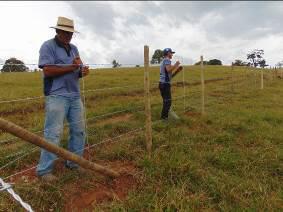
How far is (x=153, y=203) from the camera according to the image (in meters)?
3.70

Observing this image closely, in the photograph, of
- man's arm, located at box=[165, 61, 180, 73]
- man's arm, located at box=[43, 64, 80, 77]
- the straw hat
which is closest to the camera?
man's arm, located at box=[43, 64, 80, 77]

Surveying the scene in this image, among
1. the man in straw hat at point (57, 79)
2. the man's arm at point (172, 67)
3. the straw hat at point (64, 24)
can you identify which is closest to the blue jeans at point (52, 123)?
the man in straw hat at point (57, 79)

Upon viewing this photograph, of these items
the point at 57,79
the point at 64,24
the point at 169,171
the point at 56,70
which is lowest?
the point at 169,171

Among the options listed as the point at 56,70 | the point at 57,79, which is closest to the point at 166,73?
the point at 57,79

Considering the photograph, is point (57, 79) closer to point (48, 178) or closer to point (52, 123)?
point (52, 123)

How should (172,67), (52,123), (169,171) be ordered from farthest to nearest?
(172,67), (169,171), (52,123)

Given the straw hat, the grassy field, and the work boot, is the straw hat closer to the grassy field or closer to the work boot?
the grassy field

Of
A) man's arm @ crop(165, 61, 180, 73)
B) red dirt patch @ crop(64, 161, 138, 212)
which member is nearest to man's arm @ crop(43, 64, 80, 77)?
red dirt patch @ crop(64, 161, 138, 212)

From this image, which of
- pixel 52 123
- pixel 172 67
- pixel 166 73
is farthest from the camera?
pixel 166 73

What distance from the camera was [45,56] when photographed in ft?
13.0

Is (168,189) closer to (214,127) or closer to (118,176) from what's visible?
(118,176)

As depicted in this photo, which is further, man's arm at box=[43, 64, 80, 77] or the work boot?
the work boot

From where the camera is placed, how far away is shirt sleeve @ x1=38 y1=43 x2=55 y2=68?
3.95 metres

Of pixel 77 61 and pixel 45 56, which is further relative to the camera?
pixel 77 61
